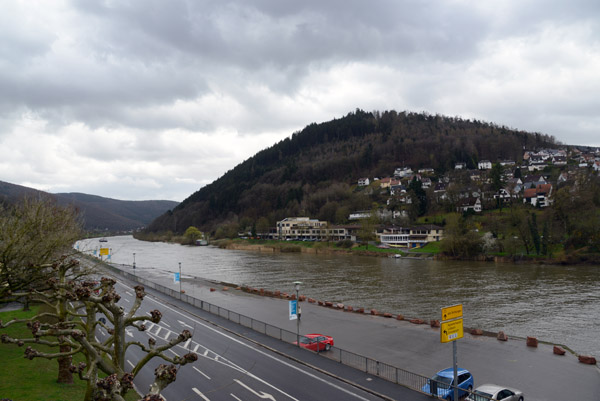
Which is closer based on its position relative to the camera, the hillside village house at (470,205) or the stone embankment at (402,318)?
the stone embankment at (402,318)

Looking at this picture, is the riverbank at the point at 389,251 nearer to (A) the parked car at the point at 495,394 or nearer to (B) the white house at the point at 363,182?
(A) the parked car at the point at 495,394

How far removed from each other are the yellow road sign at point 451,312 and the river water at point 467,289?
13960mm

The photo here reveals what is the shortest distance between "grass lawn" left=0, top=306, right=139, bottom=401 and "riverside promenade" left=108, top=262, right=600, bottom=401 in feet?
44.0

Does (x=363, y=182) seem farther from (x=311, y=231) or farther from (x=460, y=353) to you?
(x=460, y=353)

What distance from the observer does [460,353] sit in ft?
69.1

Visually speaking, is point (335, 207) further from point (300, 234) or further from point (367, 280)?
point (367, 280)

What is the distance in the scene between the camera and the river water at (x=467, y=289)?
28236 millimetres

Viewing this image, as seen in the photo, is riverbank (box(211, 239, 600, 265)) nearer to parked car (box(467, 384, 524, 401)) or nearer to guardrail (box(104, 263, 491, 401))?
guardrail (box(104, 263, 491, 401))

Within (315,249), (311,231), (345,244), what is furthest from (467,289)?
(311,231)

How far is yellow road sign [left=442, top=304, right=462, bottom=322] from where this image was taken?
45.4ft

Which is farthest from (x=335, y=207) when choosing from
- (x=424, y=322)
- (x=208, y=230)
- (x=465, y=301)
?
(x=424, y=322)

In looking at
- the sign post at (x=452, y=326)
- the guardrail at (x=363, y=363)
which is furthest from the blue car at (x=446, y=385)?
the sign post at (x=452, y=326)

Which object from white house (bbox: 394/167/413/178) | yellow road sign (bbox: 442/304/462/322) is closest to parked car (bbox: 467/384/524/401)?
yellow road sign (bbox: 442/304/462/322)

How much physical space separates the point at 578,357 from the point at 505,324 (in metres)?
8.96
